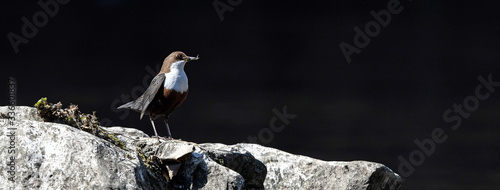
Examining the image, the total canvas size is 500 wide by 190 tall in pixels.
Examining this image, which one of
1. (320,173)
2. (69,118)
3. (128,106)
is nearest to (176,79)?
(128,106)

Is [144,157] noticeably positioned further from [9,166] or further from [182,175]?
[9,166]

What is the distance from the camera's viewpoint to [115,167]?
2020mm

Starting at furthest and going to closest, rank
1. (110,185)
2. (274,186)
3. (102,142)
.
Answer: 1. (274,186)
2. (102,142)
3. (110,185)

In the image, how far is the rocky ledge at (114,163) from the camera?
1.99 metres


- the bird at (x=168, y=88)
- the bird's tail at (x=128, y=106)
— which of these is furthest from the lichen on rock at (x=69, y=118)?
the bird's tail at (x=128, y=106)

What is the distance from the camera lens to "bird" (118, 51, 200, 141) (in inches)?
124

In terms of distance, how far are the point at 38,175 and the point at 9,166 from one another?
0.12 meters

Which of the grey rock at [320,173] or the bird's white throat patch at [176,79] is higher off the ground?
the bird's white throat patch at [176,79]

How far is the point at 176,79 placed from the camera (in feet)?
10.3

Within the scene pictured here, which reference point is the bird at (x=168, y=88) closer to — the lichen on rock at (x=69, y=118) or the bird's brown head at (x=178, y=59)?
the bird's brown head at (x=178, y=59)

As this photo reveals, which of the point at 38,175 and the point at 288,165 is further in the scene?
the point at 288,165

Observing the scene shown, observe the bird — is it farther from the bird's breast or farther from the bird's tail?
the bird's tail

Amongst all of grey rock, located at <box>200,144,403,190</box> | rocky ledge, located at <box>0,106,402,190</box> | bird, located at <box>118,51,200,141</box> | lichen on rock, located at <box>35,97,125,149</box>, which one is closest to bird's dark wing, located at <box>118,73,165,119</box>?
bird, located at <box>118,51,200,141</box>

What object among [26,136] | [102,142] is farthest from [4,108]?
[102,142]
